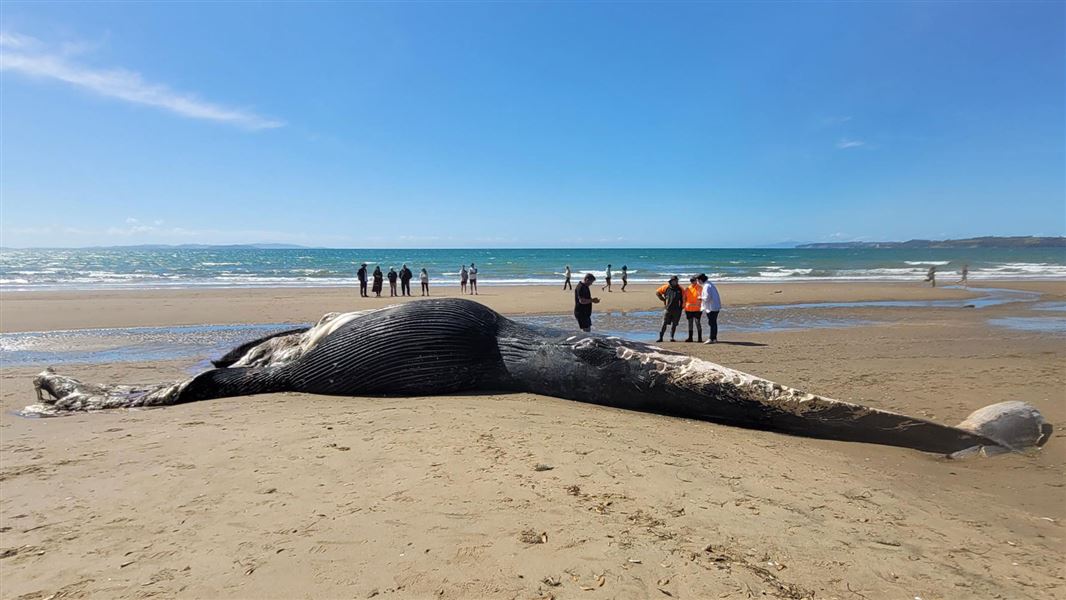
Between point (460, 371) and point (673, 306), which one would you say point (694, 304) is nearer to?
point (673, 306)

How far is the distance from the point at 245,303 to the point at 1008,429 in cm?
2522

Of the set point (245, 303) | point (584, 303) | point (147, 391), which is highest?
point (584, 303)

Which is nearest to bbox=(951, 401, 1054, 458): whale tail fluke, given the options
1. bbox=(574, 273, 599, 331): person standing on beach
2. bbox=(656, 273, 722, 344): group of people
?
bbox=(574, 273, 599, 331): person standing on beach

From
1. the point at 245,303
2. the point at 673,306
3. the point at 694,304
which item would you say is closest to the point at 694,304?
the point at 694,304

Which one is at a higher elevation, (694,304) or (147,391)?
(694,304)

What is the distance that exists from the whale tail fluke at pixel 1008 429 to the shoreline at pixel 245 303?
15.4 metres

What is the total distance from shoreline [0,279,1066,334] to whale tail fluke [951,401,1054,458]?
15355mm

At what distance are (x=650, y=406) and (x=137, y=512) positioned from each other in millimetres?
4793

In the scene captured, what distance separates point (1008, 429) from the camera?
539cm

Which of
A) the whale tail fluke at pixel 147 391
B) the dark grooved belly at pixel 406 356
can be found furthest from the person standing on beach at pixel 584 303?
the whale tail fluke at pixel 147 391

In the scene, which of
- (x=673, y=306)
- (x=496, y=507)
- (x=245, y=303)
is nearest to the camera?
(x=496, y=507)

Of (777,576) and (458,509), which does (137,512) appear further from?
(777,576)

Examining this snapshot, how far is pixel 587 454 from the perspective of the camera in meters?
4.66

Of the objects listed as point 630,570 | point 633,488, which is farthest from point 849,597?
point 633,488
